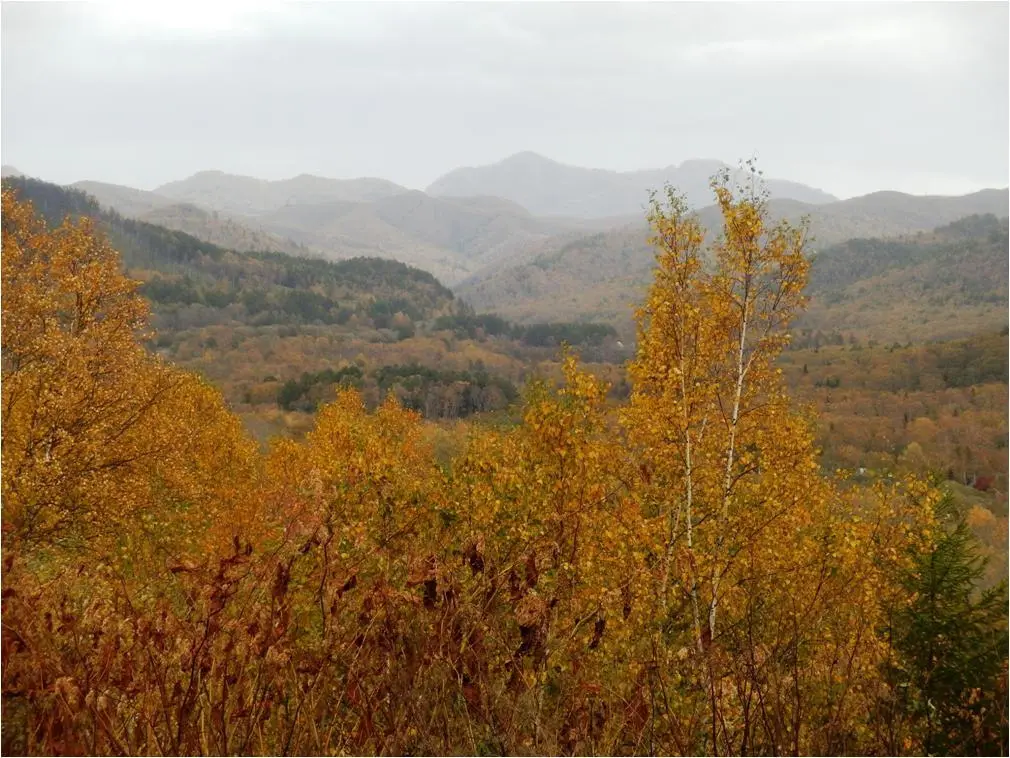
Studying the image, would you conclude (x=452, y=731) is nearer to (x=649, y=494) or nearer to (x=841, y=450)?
(x=649, y=494)

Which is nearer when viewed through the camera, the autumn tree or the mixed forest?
the mixed forest

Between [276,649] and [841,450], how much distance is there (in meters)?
138

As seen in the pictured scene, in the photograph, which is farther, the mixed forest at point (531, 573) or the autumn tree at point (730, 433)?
the autumn tree at point (730, 433)

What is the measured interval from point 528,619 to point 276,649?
2.31 metres

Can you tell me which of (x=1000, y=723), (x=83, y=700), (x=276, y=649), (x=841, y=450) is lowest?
(x=841, y=450)

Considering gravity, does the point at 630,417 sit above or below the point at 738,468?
above

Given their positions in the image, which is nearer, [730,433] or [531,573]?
[531,573]

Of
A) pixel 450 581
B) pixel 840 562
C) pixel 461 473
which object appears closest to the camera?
pixel 450 581

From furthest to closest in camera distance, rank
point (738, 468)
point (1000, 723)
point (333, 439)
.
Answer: point (333, 439)
point (738, 468)
point (1000, 723)

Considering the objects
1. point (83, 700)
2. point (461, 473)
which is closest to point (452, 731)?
point (83, 700)

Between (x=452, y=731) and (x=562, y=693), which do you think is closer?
(x=452, y=731)

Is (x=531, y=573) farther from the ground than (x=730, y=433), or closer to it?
closer to it

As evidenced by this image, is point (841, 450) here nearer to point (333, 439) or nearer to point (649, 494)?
point (333, 439)

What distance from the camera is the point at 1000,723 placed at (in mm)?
11492
